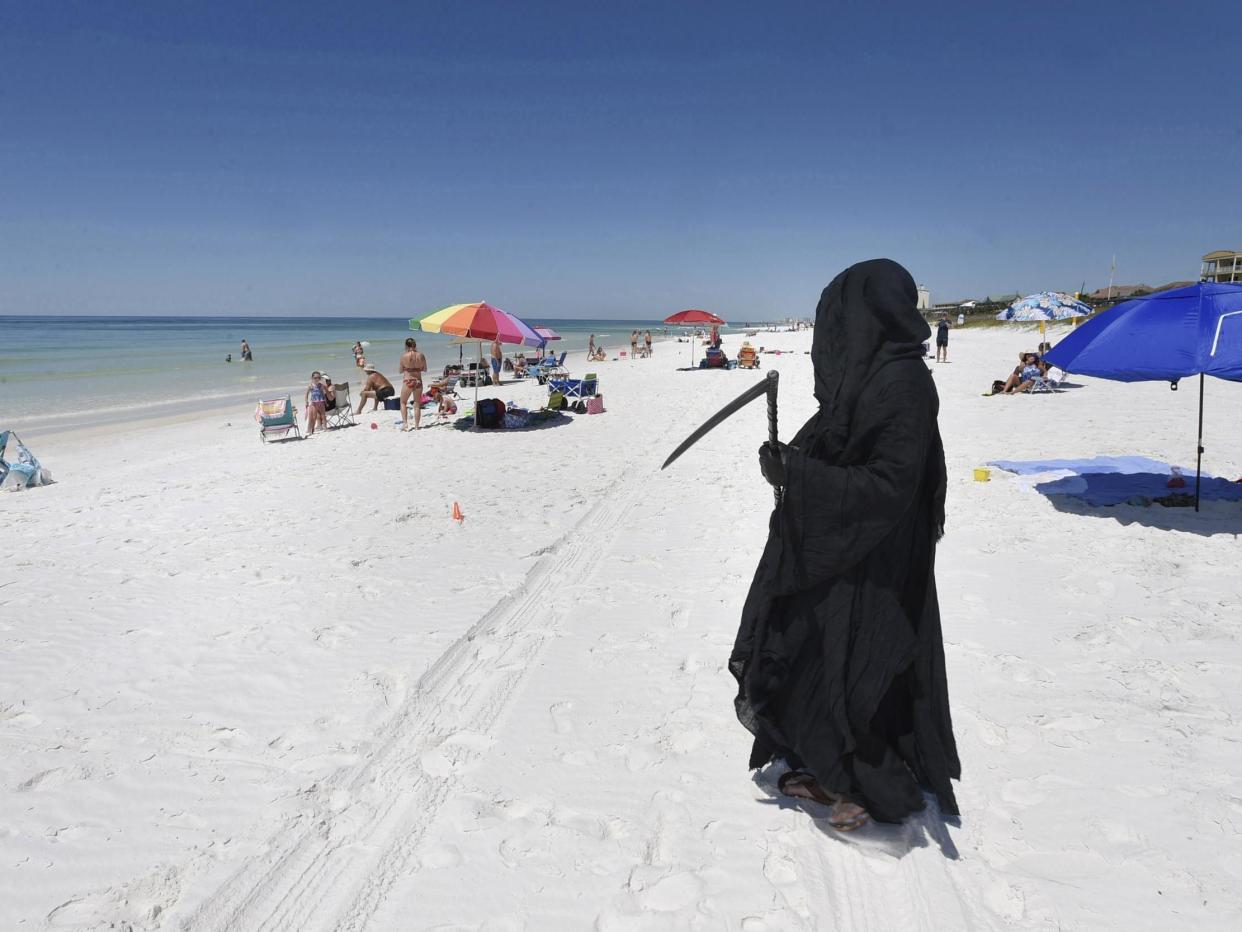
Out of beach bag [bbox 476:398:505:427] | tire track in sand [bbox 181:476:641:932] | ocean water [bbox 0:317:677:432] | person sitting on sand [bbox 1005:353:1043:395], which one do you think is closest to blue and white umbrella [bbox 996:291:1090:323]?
person sitting on sand [bbox 1005:353:1043:395]

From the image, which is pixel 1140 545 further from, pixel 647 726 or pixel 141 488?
pixel 141 488

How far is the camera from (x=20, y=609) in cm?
464

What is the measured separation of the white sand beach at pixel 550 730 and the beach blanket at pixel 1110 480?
17.6 inches

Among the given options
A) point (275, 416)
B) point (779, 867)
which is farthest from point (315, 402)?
point (779, 867)

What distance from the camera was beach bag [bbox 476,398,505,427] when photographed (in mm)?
12008

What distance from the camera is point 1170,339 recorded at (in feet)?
17.4

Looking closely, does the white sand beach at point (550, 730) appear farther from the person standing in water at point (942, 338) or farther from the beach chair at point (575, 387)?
the person standing in water at point (942, 338)

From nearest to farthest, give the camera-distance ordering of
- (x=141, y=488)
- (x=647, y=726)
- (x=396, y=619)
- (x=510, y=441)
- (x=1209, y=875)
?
(x=1209, y=875)
(x=647, y=726)
(x=396, y=619)
(x=141, y=488)
(x=510, y=441)

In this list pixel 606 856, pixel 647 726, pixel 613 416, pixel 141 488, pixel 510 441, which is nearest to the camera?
pixel 606 856

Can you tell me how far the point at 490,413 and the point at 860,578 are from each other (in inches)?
409

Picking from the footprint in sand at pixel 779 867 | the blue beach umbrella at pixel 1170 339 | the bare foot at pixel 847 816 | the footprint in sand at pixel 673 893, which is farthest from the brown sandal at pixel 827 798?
the blue beach umbrella at pixel 1170 339

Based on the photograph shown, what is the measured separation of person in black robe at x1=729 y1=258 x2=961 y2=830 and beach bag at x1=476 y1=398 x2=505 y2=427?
10.1 m

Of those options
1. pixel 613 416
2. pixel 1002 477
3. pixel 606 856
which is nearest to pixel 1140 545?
pixel 1002 477

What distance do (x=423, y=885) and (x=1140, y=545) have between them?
5.68 meters
